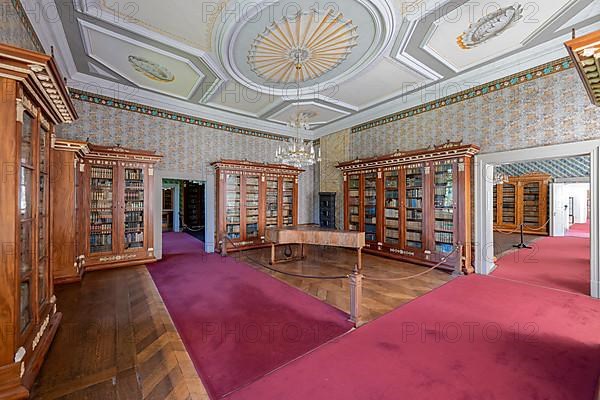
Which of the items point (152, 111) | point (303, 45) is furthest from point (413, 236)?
point (152, 111)

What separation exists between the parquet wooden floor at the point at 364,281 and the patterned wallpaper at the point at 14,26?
4.83 m

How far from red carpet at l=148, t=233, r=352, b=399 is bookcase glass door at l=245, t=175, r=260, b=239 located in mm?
2679

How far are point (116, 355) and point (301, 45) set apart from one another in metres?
5.03

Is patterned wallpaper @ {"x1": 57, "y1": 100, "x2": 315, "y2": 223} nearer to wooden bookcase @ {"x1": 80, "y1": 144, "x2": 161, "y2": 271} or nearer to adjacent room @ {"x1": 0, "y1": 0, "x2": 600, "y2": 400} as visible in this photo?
adjacent room @ {"x1": 0, "y1": 0, "x2": 600, "y2": 400}

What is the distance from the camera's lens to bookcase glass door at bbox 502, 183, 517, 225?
12.3 m

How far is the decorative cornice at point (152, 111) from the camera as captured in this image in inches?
227

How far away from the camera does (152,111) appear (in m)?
6.65

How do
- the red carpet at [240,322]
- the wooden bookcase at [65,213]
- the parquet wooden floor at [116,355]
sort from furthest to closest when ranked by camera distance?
the wooden bookcase at [65,213] → the red carpet at [240,322] → the parquet wooden floor at [116,355]

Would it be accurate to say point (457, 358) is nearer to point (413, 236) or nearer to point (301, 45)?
point (413, 236)

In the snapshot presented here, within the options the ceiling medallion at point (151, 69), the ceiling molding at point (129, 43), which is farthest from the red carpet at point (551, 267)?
the ceiling medallion at point (151, 69)

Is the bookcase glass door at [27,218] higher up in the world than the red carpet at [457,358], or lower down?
higher up

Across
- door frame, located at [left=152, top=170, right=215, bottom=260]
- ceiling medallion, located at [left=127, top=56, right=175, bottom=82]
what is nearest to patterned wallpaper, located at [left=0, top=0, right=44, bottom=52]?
ceiling medallion, located at [left=127, top=56, right=175, bottom=82]

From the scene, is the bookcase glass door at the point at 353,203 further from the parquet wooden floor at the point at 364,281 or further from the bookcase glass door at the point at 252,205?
the bookcase glass door at the point at 252,205

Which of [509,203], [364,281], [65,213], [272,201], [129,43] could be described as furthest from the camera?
[509,203]
